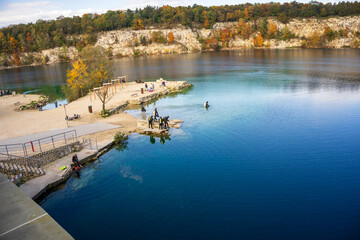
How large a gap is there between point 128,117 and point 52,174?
1836 centimetres

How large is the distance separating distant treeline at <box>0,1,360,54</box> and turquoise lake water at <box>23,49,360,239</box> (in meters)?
150

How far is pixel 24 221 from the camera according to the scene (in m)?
13.2

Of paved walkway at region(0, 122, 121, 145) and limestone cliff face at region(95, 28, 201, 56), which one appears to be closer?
paved walkway at region(0, 122, 121, 145)

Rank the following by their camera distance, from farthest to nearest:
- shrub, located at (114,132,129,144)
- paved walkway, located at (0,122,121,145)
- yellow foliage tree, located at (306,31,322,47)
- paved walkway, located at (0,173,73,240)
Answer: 1. yellow foliage tree, located at (306,31,322,47)
2. shrub, located at (114,132,129,144)
3. paved walkway, located at (0,122,121,145)
4. paved walkway, located at (0,173,73,240)

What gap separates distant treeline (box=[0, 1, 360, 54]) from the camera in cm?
15850

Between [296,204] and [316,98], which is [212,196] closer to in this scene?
[296,204]

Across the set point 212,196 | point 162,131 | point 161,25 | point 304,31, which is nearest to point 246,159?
point 212,196

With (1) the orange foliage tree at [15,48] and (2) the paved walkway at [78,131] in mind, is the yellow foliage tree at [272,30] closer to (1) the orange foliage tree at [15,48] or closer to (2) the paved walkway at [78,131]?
(1) the orange foliage tree at [15,48]

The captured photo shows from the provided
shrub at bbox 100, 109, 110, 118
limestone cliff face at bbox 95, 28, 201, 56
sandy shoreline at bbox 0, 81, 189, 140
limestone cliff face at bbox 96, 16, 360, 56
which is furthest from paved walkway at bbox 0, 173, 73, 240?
limestone cliff face at bbox 96, 16, 360, 56

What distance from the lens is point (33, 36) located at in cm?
16525

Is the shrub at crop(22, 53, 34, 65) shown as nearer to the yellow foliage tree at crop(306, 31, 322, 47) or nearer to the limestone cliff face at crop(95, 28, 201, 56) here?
the limestone cliff face at crop(95, 28, 201, 56)

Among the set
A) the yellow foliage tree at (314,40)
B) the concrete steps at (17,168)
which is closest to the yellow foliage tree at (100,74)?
the concrete steps at (17,168)

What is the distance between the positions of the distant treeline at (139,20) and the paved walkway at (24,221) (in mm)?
162194

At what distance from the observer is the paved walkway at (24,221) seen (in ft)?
39.7
